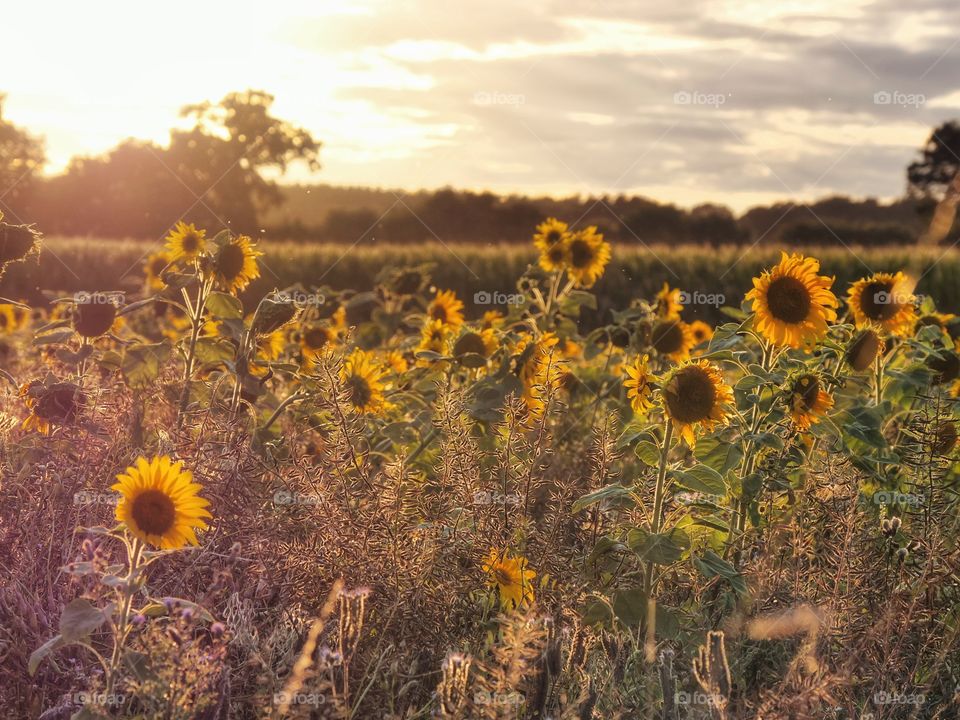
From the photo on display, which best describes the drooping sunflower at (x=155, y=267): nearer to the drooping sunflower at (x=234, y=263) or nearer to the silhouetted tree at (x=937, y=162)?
the drooping sunflower at (x=234, y=263)

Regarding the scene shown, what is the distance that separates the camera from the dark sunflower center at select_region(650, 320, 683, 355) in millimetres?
5531

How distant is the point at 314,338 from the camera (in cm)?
497

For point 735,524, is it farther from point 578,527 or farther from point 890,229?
point 890,229

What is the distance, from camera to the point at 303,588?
9.37 ft

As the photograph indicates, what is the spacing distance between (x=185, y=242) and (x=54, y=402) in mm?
1350

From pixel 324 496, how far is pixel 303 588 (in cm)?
29

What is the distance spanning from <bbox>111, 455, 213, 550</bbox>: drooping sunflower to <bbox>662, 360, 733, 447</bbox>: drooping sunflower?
1367mm

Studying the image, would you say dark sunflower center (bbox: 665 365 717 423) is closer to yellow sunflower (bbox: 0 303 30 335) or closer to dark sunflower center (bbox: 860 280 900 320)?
dark sunflower center (bbox: 860 280 900 320)

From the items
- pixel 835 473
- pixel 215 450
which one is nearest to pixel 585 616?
pixel 835 473

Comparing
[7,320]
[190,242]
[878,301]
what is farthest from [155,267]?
[878,301]

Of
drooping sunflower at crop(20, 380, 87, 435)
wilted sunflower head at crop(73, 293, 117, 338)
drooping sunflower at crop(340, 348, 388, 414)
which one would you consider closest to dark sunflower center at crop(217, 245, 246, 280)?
wilted sunflower head at crop(73, 293, 117, 338)

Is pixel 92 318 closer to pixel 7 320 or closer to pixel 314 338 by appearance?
pixel 314 338

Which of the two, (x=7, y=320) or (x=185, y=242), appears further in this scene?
(x=7, y=320)

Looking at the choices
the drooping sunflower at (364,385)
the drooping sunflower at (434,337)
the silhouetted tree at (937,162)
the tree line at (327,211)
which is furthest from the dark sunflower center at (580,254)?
the silhouetted tree at (937,162)
